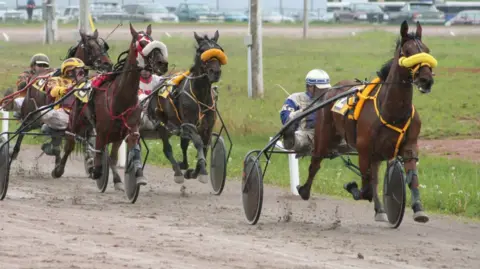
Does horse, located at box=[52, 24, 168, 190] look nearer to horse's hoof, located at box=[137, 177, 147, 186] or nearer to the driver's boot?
horse's hoof, located at box=[137, 177, 147, 186]

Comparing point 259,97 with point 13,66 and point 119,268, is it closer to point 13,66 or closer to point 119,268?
point 13,66

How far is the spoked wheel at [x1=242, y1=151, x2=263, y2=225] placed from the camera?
11.4 m

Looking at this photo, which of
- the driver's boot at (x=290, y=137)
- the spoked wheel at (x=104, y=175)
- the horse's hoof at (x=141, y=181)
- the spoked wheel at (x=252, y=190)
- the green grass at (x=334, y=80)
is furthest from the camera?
the green grass at (x=334, y=80)

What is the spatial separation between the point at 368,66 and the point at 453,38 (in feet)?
47.3

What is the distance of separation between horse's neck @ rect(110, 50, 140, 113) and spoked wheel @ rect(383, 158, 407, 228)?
3.33 metres

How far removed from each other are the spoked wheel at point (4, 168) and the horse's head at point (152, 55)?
2.06 metres

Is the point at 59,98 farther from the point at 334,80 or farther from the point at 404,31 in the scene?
the point at 334,80

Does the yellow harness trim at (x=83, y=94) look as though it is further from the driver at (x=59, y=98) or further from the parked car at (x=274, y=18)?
the parked car at (x=274, y=18)

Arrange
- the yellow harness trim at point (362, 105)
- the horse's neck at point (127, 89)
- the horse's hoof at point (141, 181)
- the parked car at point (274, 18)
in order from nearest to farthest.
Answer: the yellow harness trim at point (362, 105), the horse's hoof at point (141, 181), the horse's neck at point (127, 89), the parked car at point (274, 18)

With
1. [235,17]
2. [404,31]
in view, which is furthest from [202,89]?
[235,17]

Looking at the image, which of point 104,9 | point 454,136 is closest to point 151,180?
point 454,136

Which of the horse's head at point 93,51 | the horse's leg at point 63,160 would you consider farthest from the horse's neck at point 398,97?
the horse's leg at point 63,160

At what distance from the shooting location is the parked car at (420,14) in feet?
200

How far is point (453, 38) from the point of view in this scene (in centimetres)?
4625
